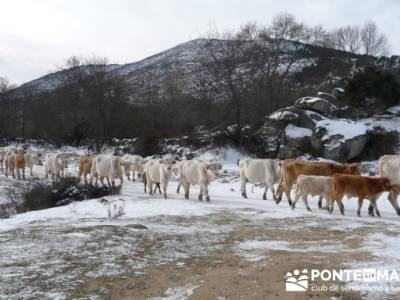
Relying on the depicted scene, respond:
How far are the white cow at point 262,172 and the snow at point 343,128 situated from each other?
430 inches

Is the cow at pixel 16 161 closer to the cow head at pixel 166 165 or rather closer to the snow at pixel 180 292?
the cow head at pixel 166 165

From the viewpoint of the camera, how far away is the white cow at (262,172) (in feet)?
50.6

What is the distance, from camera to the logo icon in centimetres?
605

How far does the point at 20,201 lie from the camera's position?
1669cm

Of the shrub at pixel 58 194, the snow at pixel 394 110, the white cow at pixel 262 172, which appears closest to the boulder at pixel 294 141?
the snow at pixel 394 110

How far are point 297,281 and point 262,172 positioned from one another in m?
9.45

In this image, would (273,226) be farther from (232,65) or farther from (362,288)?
(232,65)

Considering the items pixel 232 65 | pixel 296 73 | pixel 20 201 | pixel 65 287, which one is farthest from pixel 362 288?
pixel 296 73

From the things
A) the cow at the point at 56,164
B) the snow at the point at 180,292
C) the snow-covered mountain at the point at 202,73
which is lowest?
the snow at the point at 180,292

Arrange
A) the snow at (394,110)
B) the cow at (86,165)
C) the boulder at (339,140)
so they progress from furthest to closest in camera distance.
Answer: the snow at (394,110), the boulder at (339,140), the cow at (86,165)

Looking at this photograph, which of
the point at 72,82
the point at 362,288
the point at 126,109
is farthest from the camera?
the point at 72,82

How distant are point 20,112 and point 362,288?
59836 mm

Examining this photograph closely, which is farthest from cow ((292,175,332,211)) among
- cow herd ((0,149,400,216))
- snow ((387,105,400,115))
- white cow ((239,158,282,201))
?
snow ((387,105,400,115))

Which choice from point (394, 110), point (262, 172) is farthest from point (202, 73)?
point (262, 172)
